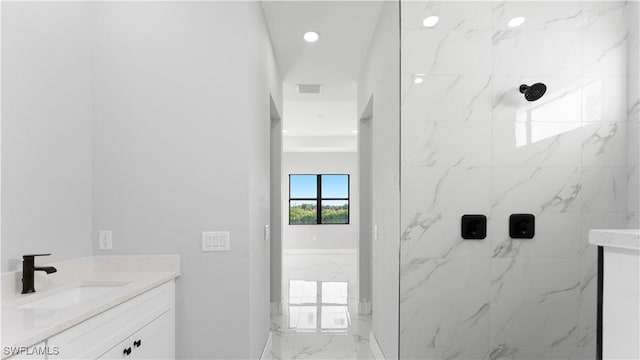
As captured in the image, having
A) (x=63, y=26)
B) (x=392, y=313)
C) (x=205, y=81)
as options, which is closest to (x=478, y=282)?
(x=392, y=313)

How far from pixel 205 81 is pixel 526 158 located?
6.43ft

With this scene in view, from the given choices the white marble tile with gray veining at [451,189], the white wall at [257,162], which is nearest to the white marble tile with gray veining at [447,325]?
the white marble tile with gray veining at [451,189]

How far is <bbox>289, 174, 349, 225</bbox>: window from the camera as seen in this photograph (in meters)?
9.78

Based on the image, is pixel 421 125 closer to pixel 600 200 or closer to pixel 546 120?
pixel 546 120

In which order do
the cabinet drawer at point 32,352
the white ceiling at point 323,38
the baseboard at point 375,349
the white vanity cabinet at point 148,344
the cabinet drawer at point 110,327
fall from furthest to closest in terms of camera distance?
the baseboard at point 375,349 → the white ceiling at point 323,38 → the white vanity cabinet at point 148,344 → the cabinet drawer at point 110,327 → the cabinet drawer at point 32,352

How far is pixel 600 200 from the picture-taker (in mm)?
2217

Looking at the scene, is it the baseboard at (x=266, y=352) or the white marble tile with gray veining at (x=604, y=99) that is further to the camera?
the baseboard at (x=266, y=352)

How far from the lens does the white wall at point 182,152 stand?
2.07 meters

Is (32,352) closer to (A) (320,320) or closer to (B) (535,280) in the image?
(B) (535,280)

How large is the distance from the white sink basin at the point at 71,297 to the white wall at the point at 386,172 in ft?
5.36

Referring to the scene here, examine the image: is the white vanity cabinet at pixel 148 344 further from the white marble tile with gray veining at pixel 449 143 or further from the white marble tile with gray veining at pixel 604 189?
the white marble tile with gray veining at pixel 604 189

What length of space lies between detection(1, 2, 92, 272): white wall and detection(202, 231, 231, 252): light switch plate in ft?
2.12

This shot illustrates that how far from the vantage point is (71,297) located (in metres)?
1.76

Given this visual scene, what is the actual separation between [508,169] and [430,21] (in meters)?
1.02
